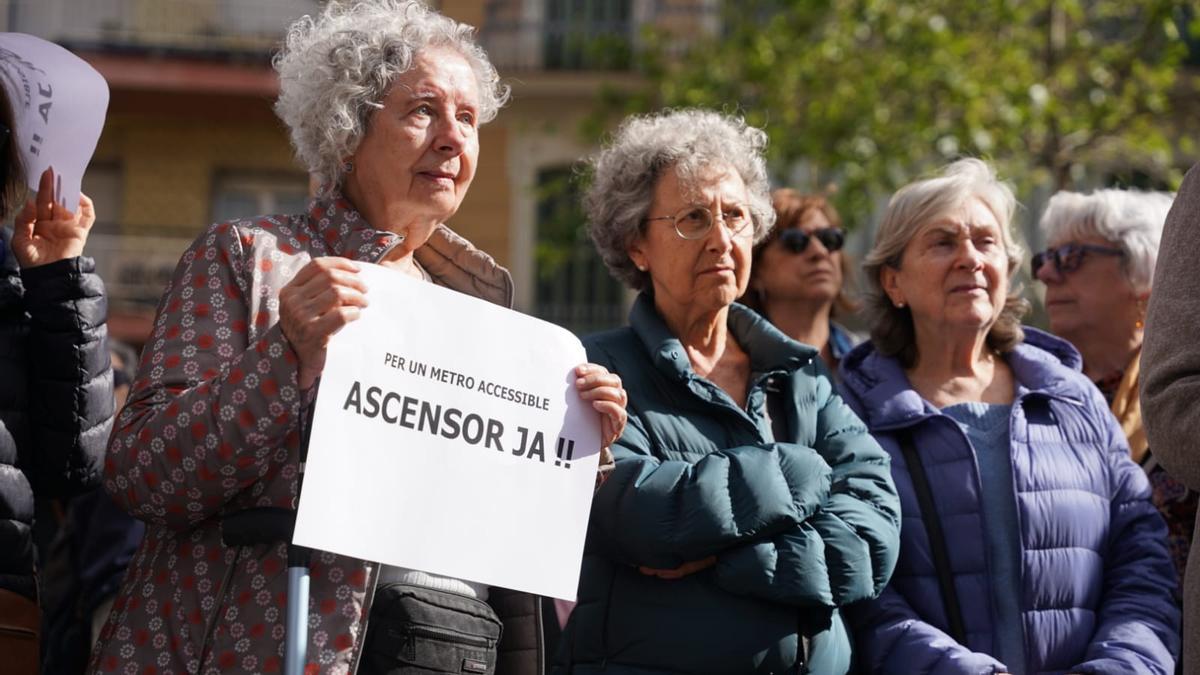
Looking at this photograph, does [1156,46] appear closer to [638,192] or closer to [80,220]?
[638,192]

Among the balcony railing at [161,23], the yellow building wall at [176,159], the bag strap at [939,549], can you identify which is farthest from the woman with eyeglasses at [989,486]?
the balcony railing at [161,23]

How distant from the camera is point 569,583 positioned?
302cm

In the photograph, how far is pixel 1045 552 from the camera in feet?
12.5

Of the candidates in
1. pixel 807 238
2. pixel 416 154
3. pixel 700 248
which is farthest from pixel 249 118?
pixel 416 154

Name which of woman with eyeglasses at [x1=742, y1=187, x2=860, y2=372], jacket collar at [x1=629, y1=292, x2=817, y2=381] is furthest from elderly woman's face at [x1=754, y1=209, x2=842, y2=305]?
jacket collar at [x1=629, y1=292, x2=817, y2=381]

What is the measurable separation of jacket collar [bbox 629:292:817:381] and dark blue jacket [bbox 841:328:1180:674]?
→ 0.37 metres

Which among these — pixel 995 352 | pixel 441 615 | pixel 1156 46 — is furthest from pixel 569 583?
pixel 1156 46

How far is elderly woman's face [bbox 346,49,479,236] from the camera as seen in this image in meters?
3.26

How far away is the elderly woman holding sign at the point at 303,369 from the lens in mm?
2777

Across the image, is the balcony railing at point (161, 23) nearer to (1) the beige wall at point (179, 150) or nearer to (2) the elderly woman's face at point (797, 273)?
(1) the beige wall at point (179, 150)

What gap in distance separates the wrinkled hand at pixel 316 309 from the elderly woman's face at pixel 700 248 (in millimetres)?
1317

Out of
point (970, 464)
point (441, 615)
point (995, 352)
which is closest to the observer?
point (441, 615)

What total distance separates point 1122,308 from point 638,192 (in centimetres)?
188

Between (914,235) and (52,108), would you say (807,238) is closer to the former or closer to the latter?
(914,235)
